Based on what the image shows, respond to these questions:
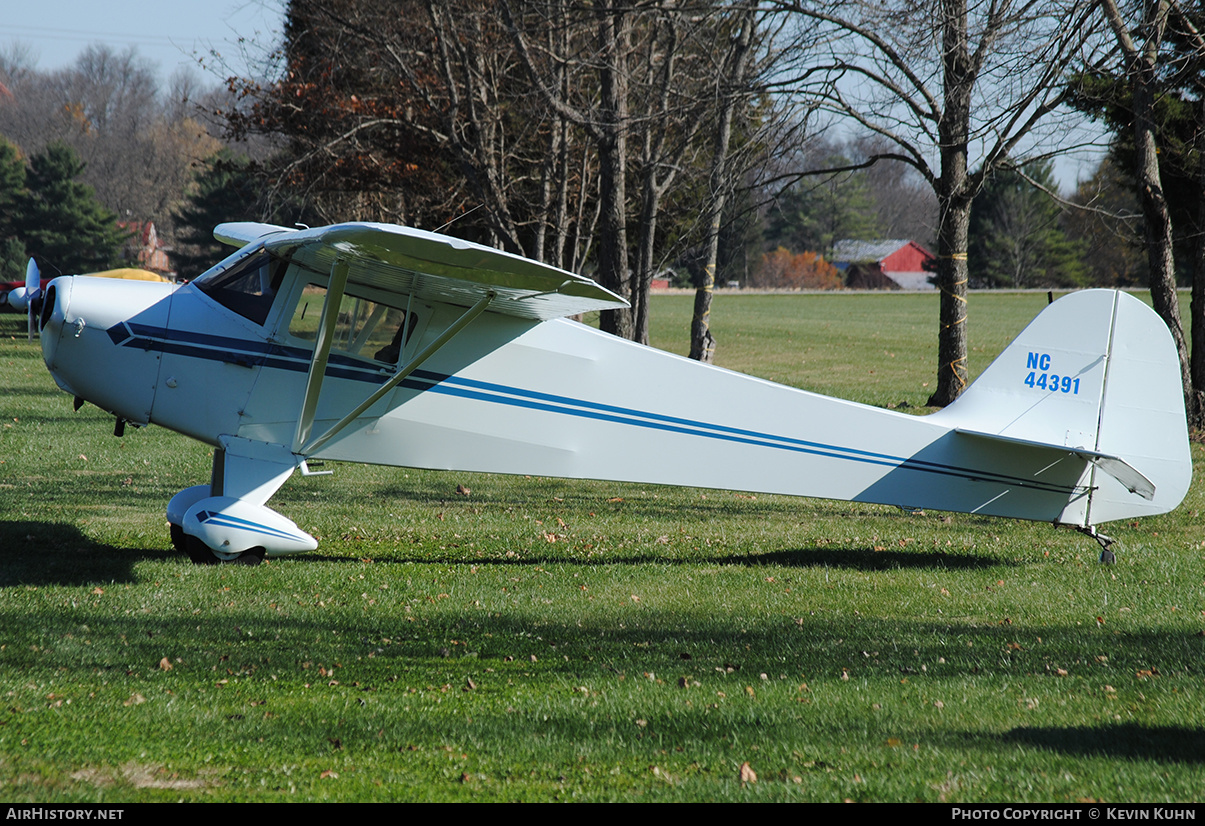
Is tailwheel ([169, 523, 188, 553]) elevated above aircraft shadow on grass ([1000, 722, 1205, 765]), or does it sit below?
below

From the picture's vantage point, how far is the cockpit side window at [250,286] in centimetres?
710

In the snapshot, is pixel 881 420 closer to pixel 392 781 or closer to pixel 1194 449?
pixel 392 781

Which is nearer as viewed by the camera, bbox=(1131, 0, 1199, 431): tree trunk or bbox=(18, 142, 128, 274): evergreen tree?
bbox=(1131, 0, 1199, 431): tree trunk

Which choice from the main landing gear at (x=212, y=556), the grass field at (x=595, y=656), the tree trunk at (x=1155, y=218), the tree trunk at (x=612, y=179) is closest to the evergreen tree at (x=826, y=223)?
the tree trunk at (x=612, y=179)

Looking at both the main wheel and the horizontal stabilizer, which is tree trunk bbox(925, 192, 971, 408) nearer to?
the horizontal stabilizer

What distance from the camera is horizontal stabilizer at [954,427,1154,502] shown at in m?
7.23

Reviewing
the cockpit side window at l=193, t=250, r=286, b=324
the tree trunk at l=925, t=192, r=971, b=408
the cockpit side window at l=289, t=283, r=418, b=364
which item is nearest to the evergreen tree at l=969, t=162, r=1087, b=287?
the tree trunk at l=925, t=192, r=971, b=408

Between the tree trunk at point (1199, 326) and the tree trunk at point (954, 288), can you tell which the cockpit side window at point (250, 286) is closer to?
the tree trunk at point (954, 288)

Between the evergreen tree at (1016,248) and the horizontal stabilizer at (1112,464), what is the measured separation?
61306 mm

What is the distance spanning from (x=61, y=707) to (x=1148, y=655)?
608 cm

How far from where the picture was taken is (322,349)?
22.2 ft

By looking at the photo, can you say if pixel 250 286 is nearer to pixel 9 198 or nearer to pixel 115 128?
pixel 9 198

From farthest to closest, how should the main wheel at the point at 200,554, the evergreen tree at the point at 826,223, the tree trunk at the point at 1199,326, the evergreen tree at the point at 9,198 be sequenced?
the evergreen tree at the point at 826,223
the evergreen tree at the point at 9,198
the tree trunk at the point at 1199,326
the main wheel at the point at 200,554

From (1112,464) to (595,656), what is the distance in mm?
4525
